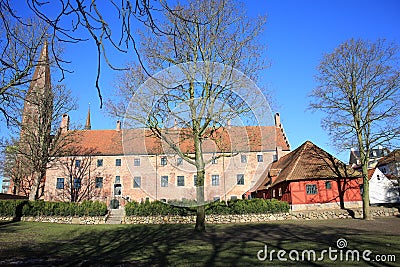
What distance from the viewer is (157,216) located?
2347 centimetres

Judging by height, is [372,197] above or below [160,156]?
below

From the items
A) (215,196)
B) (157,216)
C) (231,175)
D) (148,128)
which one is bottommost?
(157,216)

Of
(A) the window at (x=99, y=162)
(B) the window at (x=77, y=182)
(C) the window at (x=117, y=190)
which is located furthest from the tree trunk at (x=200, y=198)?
(A) the window at (x=99, y=162)

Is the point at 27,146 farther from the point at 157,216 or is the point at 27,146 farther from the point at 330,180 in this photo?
the point at 330,180

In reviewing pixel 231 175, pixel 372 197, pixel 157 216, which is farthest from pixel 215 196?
pixel 372 197

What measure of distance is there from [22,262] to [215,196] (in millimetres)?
6683

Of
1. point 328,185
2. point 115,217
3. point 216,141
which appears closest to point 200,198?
point 216,141

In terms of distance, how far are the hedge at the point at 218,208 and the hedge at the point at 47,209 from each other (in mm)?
2829

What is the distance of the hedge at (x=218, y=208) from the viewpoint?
23.1m

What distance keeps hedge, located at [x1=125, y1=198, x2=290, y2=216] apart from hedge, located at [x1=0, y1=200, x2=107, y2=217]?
2.83 metres

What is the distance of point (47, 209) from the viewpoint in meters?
24.2

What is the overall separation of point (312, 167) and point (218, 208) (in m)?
10.0

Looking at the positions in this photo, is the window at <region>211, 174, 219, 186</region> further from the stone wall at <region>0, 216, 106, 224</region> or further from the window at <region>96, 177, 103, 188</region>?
the window at <region>96, 177, 103, 188</region>

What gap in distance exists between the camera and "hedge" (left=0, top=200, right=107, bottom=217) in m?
23.4
